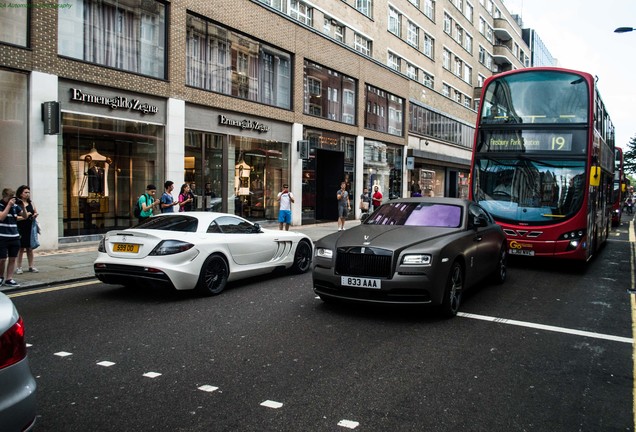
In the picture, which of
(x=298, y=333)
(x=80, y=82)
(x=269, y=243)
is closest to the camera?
(x=298, y=333)

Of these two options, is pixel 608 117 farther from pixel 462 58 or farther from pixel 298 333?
pixel 462 58

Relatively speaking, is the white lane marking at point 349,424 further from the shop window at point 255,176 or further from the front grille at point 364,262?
the shop window at point 255,176

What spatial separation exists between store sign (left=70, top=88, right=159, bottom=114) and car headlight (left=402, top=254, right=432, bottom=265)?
10.8 metres

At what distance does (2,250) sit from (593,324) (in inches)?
336

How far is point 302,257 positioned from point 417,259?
4.30m

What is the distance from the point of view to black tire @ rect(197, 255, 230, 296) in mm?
7688

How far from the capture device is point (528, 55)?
2709 inches

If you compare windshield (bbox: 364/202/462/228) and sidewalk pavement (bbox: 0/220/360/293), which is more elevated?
windshield (bbox: 364/202/462/228)

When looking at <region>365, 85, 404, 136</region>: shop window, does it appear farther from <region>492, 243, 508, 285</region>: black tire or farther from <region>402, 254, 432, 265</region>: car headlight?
<region>402, 254, 432, 265</region>: car headlight

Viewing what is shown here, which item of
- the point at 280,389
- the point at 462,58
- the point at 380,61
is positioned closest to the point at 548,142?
the point at 280,389

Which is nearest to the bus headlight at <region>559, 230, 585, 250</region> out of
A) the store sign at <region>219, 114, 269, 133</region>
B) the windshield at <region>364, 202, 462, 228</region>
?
the windshield at <region>364, 202, 462, 228</region>

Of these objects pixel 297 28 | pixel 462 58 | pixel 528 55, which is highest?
pixel 528 55

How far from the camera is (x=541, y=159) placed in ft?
36.2

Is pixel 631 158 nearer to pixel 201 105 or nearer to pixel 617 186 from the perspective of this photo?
pixel 617 186
